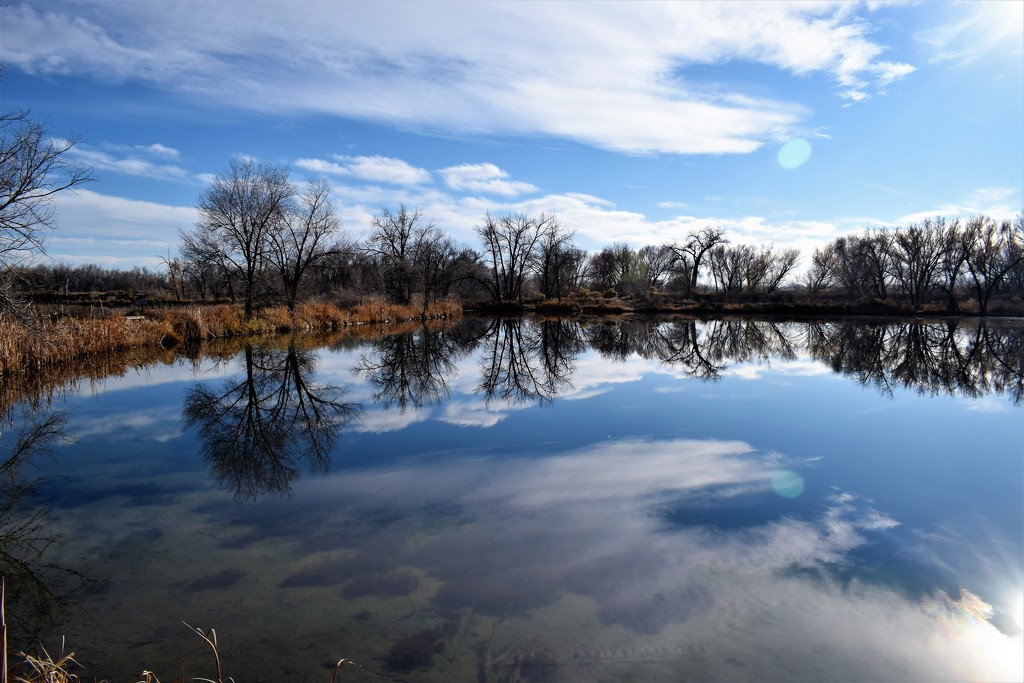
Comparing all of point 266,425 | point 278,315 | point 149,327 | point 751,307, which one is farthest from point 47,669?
point 751,307

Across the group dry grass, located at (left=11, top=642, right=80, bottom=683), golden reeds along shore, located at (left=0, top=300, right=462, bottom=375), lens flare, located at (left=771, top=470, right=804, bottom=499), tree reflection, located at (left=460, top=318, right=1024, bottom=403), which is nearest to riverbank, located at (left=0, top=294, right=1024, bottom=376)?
golden reeds along shore, located at (left=0, top=300, right=462, bottom=375)

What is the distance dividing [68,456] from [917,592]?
9.64 m

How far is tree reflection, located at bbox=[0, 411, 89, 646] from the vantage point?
3670 mm

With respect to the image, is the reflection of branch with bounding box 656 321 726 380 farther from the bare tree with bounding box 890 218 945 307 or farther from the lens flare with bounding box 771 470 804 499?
the bare tree with bounding box 890 218 945 307

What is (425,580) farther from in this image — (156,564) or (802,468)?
(802,468)

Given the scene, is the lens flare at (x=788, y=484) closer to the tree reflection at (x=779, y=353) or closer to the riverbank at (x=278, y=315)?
the tree reflection at (x=779, y=353)

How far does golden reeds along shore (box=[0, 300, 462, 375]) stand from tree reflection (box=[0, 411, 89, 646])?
11.8ft

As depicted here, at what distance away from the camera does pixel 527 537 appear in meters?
4.89

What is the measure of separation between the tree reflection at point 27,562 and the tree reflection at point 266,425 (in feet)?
5.64

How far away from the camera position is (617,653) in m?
3.31

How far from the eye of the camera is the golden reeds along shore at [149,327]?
42.1ft

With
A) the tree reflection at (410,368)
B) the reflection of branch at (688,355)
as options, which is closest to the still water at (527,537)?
the tree reflection at (410,368)

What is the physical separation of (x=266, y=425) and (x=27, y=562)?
4614mm

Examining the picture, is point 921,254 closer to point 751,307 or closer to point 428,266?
point 751,307
